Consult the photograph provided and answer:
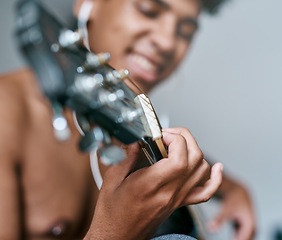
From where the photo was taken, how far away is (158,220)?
1.74 feet

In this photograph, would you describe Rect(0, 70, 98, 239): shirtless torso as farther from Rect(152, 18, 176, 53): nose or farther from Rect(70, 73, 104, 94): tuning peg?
Rect(70, 73, 104, 94): tuning peg

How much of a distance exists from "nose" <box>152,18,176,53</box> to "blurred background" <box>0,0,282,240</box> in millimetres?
245

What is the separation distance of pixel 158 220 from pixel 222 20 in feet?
4.12

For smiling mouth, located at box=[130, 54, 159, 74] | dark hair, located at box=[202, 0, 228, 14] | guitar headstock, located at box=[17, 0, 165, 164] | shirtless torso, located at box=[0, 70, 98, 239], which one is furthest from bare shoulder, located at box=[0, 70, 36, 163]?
dark hair, located at box=[202, 0, 228, 14]

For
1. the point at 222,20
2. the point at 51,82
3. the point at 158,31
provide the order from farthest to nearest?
1. the point at 222,20
2. the point at 158,31
3. the point at 51,82

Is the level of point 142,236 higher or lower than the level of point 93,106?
lower

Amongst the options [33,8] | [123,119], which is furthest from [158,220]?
[33,8]

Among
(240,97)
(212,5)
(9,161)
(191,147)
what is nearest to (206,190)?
(191,147)

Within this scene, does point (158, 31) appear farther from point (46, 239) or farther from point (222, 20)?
point (46, 239)

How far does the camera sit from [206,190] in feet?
1.82

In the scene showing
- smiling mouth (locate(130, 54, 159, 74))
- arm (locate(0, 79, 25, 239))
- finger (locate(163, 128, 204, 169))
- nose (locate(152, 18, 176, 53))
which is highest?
finger (locate(163, 128, 204, 169))

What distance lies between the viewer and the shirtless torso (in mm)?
914

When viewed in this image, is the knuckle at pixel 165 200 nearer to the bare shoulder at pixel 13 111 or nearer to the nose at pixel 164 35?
Result: the bare shoulder at pixel 13 111

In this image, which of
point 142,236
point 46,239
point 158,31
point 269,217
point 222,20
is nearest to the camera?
point 142,236
